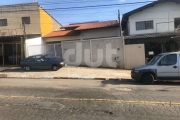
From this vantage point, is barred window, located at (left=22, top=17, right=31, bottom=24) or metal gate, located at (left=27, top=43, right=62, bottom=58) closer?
metal gate, located at (left=27, top=43, right=62, bottom=58)

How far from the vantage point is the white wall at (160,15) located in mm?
25516

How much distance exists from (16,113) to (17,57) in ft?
54.3

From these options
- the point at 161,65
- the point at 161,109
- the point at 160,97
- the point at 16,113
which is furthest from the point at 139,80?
the point at 16,113

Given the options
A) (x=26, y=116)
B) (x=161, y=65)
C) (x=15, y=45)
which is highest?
(x=15, y=45)

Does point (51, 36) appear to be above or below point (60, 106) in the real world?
above

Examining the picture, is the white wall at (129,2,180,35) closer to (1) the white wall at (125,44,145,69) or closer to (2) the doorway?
(1) the white wall at (125,44,145,69)

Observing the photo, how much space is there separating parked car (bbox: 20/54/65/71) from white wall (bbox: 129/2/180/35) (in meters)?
11.5

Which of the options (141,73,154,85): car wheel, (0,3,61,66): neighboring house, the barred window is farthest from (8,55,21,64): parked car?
(141,73,154,85): car wheel

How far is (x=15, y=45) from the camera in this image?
2220 cm

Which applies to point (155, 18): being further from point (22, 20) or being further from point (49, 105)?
point (49, 105)

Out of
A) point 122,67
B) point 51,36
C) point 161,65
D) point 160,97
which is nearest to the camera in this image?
point 160,97

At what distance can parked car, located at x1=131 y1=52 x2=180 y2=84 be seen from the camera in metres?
11.7

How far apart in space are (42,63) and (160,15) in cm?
1501

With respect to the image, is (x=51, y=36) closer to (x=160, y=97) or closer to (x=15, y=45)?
(x=15, y=45)
